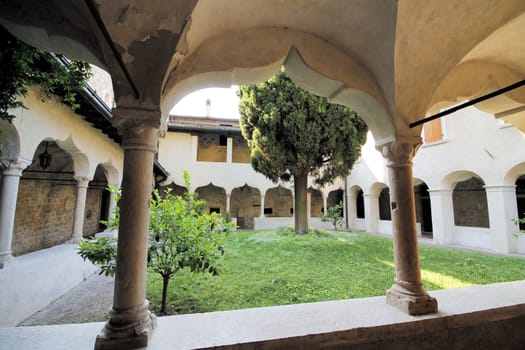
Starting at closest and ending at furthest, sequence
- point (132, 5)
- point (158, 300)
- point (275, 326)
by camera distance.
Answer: point (132, 5) < point (275, 326) < point (158, 300)

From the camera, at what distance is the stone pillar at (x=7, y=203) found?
3.64 metres

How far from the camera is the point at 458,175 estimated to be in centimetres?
965

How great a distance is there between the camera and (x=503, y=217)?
26.0 ft

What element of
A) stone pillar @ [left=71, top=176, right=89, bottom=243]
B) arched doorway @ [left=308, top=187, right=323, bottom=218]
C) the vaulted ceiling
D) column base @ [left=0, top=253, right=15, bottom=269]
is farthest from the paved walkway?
arched doorway @ [left=308, top=187, right=323, bottom=218]

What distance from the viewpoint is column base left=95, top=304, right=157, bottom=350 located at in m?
1.50

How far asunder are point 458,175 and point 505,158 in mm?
1800

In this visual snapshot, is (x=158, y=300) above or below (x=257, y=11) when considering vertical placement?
below

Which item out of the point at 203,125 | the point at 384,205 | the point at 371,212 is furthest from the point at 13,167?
the point at 384,205

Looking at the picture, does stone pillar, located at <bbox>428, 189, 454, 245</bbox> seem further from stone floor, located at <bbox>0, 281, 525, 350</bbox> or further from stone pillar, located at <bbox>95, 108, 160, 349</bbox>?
stone pillar, located at <bbox>95, 108, 160, 349</bbox>

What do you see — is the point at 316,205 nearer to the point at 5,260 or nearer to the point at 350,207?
the point at 350,207

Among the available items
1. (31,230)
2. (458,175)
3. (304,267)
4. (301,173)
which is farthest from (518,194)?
(31,230)

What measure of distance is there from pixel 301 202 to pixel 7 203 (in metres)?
7.09

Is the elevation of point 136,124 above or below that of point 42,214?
above

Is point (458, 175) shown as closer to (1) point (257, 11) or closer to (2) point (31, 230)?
(1) point (257, 11)
